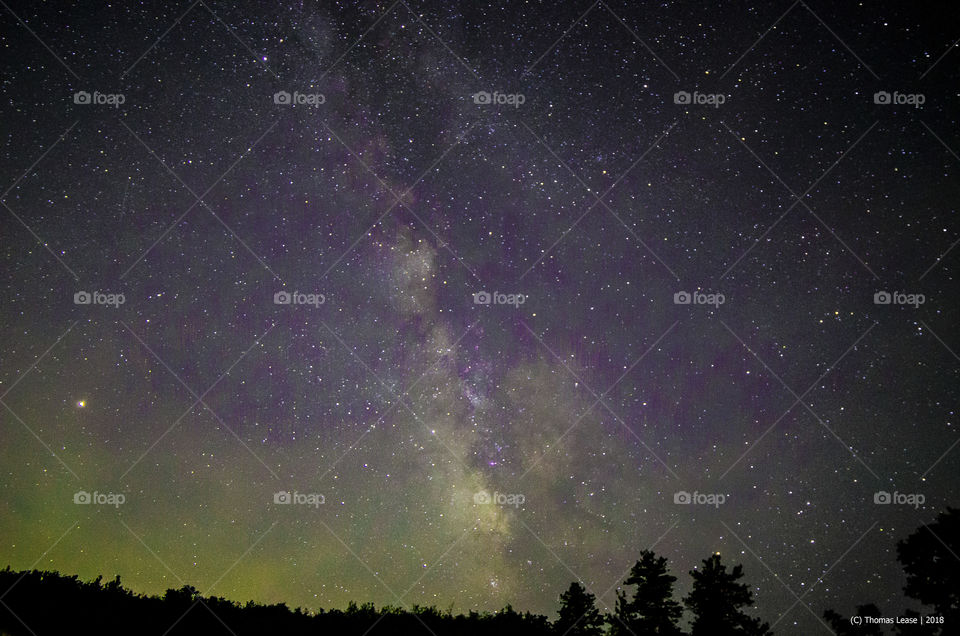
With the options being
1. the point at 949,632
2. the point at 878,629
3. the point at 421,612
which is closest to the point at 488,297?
the point at 421,612

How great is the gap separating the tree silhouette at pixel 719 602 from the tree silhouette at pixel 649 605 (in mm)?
584

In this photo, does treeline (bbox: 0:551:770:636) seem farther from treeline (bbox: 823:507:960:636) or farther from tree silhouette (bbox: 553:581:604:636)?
treeline (bbox: 823:507:960:636)

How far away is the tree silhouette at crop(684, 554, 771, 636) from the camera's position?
1438 centimetres

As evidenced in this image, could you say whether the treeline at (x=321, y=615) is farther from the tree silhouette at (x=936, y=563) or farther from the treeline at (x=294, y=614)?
the tree silhouette at (x=936, y=563)

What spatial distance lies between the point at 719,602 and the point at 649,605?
200cm

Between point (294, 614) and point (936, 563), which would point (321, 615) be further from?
point (936, 563)

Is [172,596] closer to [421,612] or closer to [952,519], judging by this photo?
[421,612]

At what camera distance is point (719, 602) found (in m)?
14.7

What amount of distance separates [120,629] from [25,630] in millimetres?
1633

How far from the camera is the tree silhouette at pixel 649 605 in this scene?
14844 mm

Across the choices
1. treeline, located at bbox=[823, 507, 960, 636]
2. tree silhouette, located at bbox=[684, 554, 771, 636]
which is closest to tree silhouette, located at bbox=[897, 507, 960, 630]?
treeline, located at bbox=[823, 507, 960, 636]

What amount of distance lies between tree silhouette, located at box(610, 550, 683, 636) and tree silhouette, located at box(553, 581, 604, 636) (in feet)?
2.57

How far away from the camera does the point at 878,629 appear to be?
10750 mm

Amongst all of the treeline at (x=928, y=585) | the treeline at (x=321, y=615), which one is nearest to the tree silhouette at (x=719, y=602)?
the treeline at (x=321, y=615)
